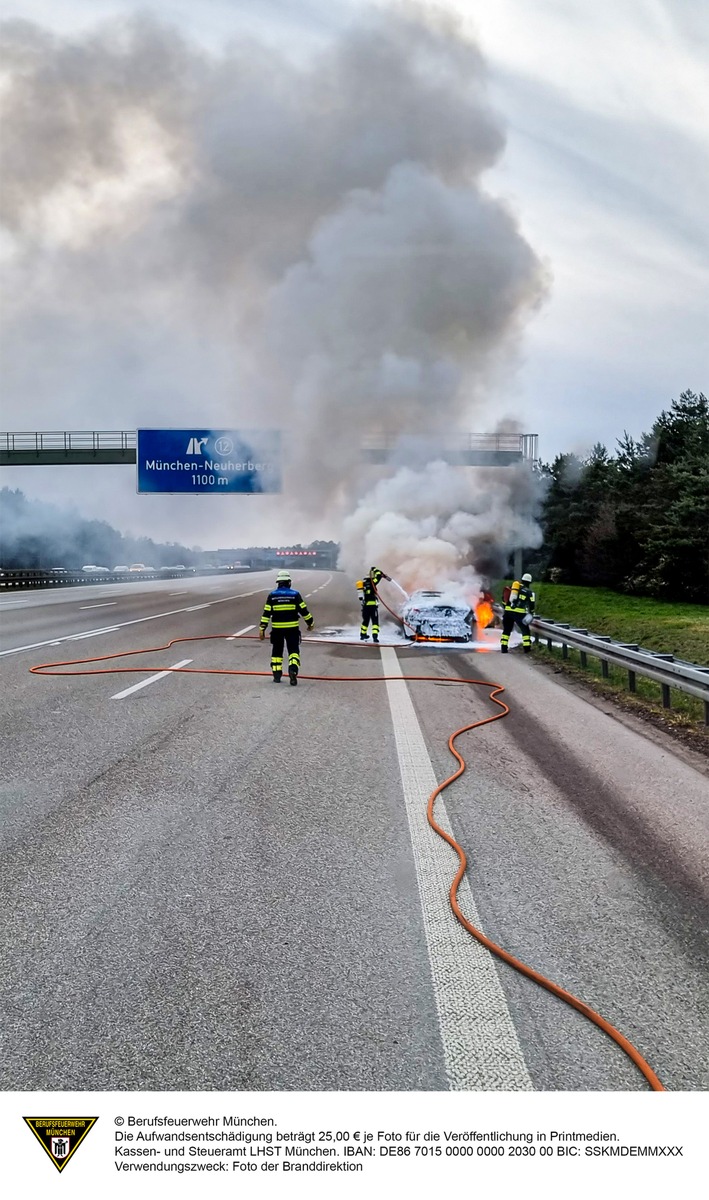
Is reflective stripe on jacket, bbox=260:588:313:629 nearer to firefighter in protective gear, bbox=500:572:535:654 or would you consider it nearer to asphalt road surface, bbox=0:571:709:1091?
asphalt road surface, bbox=0:571:709:1091

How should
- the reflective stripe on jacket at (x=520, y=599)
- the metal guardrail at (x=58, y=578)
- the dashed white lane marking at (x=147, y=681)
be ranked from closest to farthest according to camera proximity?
1. the dashed white lane marking at (x=147, y=681)
2. the reflective stripe on jacket at (x=520, y=599)
3. the metal guardrail at (x=58, y=578)

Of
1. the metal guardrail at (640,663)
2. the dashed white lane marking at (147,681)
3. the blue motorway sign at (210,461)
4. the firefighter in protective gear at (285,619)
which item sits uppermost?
the blue motorway sign at (210,461)

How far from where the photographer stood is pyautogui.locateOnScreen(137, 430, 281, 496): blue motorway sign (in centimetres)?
2914

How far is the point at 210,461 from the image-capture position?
29453mm

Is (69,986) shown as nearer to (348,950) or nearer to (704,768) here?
(348,950)

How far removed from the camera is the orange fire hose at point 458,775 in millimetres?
2719

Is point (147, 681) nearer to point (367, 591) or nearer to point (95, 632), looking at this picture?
point (367, 591)

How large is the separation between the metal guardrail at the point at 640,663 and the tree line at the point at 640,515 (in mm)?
13852

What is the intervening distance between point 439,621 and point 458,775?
35.1 feet

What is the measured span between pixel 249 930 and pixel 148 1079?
101 centimetres

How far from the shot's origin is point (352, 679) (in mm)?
11477

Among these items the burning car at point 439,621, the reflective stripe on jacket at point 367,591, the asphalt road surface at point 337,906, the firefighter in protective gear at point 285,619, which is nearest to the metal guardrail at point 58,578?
the reflective stripe on jacket at point 367,591
